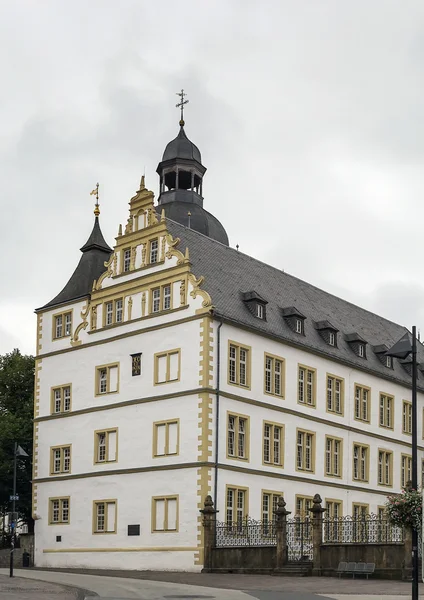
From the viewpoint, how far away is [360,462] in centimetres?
5800

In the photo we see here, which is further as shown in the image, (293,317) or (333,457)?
(333,457)

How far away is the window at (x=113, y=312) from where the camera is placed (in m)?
52.6

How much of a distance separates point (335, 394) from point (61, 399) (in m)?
14.8

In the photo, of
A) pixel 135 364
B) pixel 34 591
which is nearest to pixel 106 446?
pixel 135 364

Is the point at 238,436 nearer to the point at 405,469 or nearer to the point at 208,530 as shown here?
the point at 208,530

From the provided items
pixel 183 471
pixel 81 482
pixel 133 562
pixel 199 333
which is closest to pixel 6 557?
pixel 81 482

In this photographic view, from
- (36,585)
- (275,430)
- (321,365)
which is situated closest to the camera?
(36,585)

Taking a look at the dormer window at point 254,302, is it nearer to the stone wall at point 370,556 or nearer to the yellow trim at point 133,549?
the yellow trim at point 133,549

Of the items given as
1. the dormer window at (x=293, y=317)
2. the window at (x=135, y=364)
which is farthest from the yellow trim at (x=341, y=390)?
the window at (x=135, y=364)

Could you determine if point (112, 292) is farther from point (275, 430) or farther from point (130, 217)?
point (275, 430)

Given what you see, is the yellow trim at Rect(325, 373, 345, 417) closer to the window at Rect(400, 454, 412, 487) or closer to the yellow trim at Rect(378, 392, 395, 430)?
the yellow trim at Rect(378, 392, 395, 430)

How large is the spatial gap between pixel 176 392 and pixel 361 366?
14428 millimetres

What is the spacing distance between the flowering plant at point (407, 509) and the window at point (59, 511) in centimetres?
2931

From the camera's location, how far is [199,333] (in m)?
47.7
